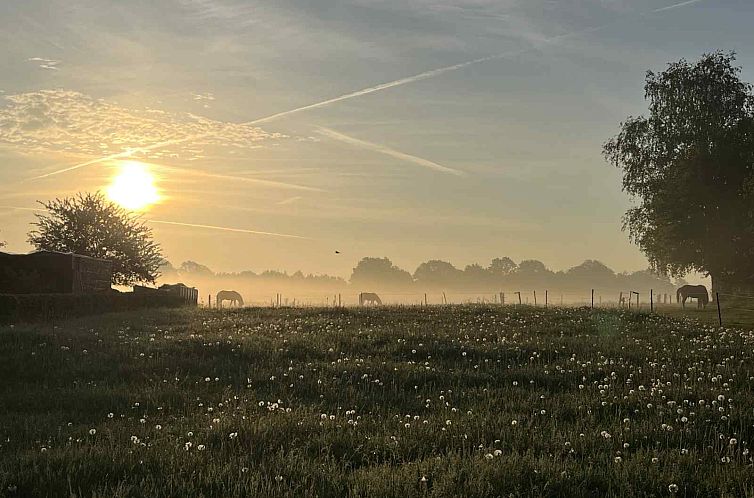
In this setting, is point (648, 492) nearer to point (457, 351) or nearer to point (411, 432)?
point (411, 432)

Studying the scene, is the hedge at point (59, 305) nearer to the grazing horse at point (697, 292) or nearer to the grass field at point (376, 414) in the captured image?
the grass field at point (376, 414)

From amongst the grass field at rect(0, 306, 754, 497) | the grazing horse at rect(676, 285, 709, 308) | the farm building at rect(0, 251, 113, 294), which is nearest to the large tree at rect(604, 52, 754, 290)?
the grazing horse at rect(676, 285, 709, 308)

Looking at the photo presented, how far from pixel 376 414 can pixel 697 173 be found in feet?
165

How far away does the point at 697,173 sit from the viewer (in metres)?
54.5

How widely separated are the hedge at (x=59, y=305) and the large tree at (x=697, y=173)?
1674 inches

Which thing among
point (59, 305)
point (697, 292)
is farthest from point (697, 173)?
point (59, 305)

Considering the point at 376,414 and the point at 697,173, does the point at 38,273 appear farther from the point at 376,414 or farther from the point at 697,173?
the point at 697,173

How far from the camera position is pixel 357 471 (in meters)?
8.65

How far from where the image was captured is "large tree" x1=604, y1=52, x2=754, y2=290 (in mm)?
54531

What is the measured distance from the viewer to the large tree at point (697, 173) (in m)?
54.5

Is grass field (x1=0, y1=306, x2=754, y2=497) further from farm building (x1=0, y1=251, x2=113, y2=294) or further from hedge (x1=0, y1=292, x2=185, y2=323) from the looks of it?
farm building (x1=0, y1=251, x2=113, y2=294)

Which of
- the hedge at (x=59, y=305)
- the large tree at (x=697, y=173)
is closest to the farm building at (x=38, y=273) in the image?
the hedge at (x=59, y=305)

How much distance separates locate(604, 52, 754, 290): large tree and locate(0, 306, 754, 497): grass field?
109ft

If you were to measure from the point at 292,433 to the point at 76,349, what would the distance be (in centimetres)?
1366
